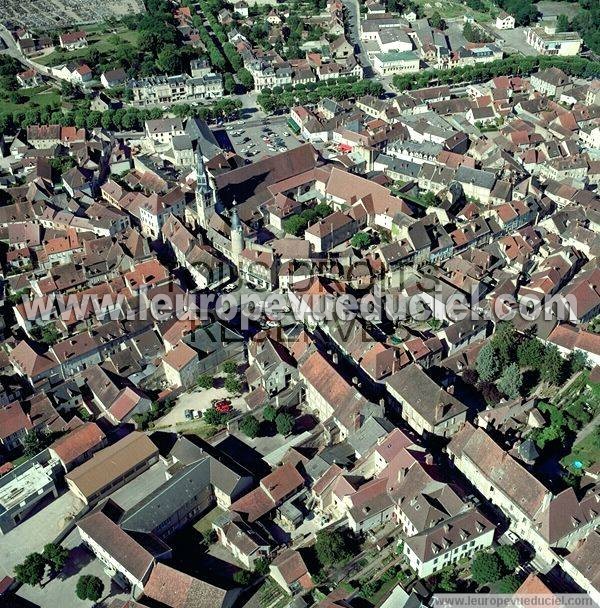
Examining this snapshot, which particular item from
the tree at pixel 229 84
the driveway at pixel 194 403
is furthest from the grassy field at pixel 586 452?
the tree at pixel 229 84

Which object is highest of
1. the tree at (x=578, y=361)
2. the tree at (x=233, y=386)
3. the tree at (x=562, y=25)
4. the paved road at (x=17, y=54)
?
the tree at (x=562, y=25)

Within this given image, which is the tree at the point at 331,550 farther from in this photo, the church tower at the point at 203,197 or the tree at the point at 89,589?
the church tower at the point at 203,197

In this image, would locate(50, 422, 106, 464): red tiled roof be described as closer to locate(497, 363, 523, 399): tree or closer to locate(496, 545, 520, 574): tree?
locate(496, 545, 520, 574): tree

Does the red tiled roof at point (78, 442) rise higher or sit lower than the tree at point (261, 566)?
higher

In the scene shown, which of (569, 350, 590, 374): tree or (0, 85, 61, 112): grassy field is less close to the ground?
(569, 350, 590, 374): tree

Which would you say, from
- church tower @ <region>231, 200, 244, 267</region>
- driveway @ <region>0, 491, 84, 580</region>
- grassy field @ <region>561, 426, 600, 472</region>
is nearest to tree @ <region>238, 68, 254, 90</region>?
church tower @ <region>231, 200, 244, 267</region>

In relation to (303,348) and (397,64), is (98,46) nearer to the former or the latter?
(397,64)
